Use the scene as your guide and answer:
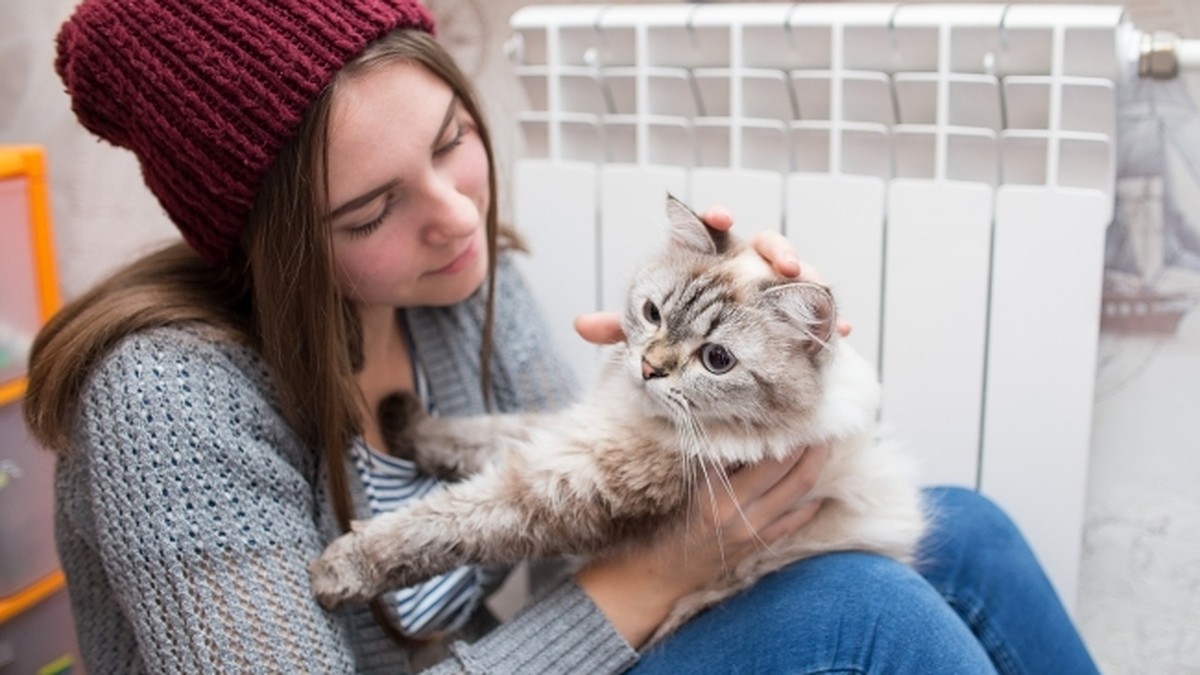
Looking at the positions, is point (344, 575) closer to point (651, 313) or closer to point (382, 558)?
point (382, 558)

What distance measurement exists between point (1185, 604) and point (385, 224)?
1.18 metres

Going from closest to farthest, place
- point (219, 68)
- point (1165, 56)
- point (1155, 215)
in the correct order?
point (219, 68) → point (1165, 56) → point (1155, 215)

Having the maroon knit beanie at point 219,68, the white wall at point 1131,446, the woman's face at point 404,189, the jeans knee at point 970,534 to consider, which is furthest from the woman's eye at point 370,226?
the jeans knee at point 970,534

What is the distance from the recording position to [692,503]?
1127 mm

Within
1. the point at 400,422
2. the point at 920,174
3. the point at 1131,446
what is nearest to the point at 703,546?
the point at 400,422

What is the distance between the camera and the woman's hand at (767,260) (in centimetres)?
108

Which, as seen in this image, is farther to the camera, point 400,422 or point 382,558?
point 400,422

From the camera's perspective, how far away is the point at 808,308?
1.01 m

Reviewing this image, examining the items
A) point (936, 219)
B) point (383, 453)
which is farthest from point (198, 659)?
point (936, 219)

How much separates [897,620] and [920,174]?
0.61 metres

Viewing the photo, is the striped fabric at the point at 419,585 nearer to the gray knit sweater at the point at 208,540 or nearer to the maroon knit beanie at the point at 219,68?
the gray knit sweater at the point at 208,540

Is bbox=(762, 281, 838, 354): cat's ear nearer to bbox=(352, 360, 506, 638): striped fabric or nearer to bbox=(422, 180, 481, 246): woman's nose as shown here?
bbox=(422, 180, 481, 246): woman's nose

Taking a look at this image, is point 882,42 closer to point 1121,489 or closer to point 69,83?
point 1121,489

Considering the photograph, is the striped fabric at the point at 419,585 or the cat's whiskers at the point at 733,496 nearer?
the cat's whiskers at the point at 733,496
